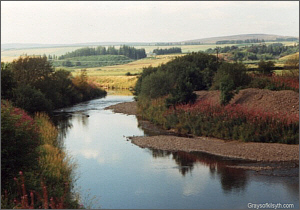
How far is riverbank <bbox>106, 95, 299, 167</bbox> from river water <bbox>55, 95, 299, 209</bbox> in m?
0.82

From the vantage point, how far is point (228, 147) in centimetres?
2292

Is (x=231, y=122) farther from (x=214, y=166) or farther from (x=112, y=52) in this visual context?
(x=112, y=52)

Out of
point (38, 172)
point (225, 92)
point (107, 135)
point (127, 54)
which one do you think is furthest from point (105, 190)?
point (127, 54)

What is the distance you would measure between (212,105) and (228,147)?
697 centimetres

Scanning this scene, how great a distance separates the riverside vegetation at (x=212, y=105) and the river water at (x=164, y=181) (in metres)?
4.09

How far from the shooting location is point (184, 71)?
38.7 meters

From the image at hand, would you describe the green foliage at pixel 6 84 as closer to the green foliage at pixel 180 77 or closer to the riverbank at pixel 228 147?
the riverbank at pixel 228 147

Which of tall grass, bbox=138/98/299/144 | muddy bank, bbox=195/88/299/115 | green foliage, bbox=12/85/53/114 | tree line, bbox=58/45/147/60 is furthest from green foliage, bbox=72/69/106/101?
muddy bank, bbox=195/88/299/115

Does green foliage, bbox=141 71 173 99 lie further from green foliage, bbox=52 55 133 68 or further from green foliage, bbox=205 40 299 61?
green foliage, bbox=52 55 133 68

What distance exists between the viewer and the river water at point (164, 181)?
48.5 ft

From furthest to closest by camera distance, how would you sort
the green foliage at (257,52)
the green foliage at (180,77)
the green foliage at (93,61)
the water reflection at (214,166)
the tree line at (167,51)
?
the green foliage at (93,61) < the tree line at (167,51) < the green foliage at (257,52) < the green foliage at (180,77) < the water reflection at (214,166)

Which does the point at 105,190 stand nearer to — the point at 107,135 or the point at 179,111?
the point at 107,135

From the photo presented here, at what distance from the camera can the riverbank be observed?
2062 centimetres

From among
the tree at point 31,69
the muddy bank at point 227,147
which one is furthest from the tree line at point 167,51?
the muddy bank at point 227,147
